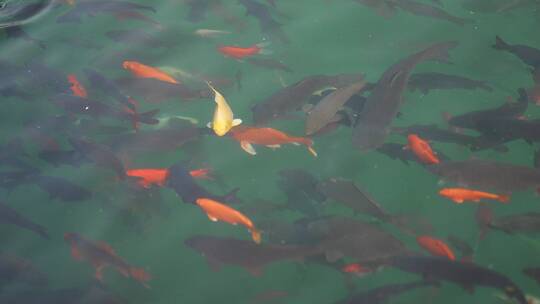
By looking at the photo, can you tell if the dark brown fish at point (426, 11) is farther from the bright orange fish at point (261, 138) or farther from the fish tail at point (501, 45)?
the bright orange fish at point (261, 138)

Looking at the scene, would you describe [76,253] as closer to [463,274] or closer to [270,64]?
[270,64]

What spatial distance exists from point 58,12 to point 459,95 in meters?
5.02

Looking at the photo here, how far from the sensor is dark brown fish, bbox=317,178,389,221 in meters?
3.95

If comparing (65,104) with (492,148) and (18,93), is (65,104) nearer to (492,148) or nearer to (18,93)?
(18,93)

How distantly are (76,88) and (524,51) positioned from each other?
16.1 ft

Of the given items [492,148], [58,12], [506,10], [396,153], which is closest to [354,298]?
[396,153]

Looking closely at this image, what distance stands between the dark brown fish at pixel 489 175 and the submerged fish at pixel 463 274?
0.87 meters

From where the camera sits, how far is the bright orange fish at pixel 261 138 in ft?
14.5

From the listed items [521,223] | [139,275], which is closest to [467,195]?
[521,223]

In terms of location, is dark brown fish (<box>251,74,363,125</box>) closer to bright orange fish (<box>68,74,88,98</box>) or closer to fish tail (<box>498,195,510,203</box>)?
fish tail (<box>498,195,510,203</box>)

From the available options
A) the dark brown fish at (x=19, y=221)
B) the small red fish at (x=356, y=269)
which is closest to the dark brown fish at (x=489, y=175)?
the small red fish at (x=356, y=269)

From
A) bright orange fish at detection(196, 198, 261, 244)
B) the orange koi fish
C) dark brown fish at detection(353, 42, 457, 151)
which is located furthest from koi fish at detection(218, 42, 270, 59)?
bright orange fish at detection(196, 198, 261, 244)

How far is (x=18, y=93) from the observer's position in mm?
4992

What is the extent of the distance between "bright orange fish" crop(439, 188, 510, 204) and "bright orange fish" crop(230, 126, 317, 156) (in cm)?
132
